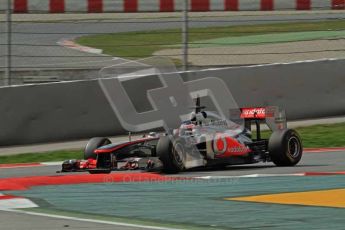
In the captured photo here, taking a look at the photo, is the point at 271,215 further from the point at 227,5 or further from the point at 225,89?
the point at 227,5

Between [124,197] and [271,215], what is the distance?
162cm

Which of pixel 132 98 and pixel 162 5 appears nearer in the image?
pixel 132 98

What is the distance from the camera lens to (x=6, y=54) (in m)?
14.0

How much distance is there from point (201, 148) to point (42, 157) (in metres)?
3.25

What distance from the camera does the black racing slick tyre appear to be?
424 inches

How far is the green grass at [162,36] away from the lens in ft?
53.4

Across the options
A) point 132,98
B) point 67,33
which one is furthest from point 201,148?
point 67,33

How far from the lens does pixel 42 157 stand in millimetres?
13070

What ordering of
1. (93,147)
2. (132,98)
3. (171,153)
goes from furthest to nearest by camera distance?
(132,98)
(93,147)
(171,153)

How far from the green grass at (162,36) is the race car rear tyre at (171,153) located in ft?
18.4

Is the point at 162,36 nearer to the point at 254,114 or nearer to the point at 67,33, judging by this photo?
the point at 67,33
